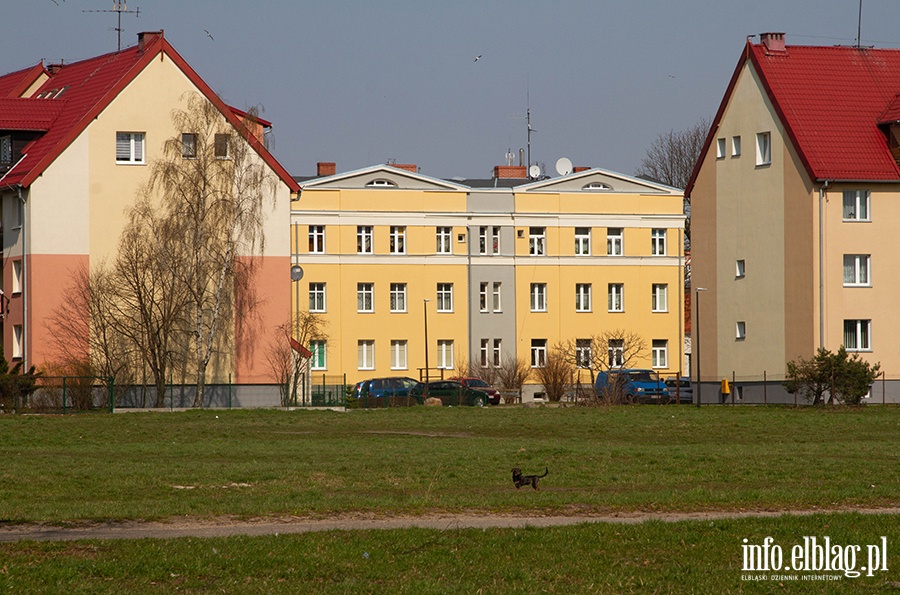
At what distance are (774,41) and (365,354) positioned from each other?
29.1 meters

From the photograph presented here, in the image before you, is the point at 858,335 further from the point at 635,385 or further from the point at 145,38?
the point at 145,38

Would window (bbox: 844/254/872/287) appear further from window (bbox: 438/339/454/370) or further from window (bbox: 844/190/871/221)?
window (bbox: 438/339/454/370)

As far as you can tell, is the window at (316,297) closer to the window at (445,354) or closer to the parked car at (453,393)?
the window at (445,354)

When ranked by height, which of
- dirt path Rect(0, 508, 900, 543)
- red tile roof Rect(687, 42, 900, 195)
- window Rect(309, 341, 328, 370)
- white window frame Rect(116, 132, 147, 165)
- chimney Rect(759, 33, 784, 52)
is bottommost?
dirt path Rect(0, 508, 900, 543)

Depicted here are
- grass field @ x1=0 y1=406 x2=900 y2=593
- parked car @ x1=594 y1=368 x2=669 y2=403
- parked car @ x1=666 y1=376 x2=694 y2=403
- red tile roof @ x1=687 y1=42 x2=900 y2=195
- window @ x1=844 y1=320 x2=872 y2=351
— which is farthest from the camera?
parked car @ x1=666 y1=376 x2=694 y2=403

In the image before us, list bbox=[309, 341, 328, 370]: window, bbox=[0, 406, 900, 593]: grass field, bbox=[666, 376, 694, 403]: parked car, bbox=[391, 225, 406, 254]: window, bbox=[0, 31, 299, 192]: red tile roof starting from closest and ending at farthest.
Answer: bbox=[0, 406, 900, 593]: grass field → bbox=[0, 31, 299, 192]: red tile roof → bbox=[666, 376, 694, 403]: parked car → bbox=[309, 341, 328, 370]: window → bbox=[391, 225, 406, 254]: window

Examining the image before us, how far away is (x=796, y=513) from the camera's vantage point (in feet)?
57.4

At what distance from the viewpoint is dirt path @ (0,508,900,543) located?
613 inches

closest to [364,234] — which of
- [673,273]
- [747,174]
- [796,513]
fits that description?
[673,273]

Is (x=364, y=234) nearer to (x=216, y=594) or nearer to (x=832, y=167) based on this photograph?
(x=832, y=167)

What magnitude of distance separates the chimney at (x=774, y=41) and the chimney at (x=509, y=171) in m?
27.3

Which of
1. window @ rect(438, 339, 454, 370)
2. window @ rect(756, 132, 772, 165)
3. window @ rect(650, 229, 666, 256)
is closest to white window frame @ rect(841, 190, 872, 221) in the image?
window @ rect(756, 132, 772, 165)

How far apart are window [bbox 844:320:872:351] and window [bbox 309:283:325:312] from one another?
100 ft

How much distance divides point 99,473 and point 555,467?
7.96 m
